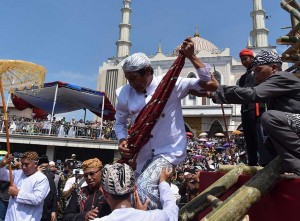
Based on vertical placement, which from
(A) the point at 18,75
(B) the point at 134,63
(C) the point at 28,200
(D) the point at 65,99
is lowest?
(C) the point at 28,200

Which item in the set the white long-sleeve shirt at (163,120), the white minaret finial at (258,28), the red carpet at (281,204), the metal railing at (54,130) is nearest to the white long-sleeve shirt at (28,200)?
the white long-sleeve shirt at (163,120)

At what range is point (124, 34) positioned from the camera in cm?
4091

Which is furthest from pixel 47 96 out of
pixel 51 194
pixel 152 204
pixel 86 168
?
pixel 152 204

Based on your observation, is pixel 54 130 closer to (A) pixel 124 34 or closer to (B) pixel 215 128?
(B) pixel 215 128

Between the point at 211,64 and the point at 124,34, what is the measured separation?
14.5 metres

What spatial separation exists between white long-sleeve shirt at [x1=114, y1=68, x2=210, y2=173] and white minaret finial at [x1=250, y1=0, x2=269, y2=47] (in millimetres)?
36981

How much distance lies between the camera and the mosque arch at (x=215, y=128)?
1236 inches

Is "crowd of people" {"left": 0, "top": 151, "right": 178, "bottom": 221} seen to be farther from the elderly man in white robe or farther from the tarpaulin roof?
the tarpaulin roof

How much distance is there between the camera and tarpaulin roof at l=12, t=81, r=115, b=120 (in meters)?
18.5

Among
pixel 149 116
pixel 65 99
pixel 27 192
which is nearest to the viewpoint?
pixel 149 116

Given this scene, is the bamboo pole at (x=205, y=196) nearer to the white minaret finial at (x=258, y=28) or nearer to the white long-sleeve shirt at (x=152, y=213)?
the white long-sleeve shirt at (x=152, y=213)

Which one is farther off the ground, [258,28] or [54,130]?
[258,28]

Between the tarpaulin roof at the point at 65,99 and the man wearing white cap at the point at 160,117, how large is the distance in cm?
1585

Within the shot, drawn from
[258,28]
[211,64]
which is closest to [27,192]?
[211,64]
